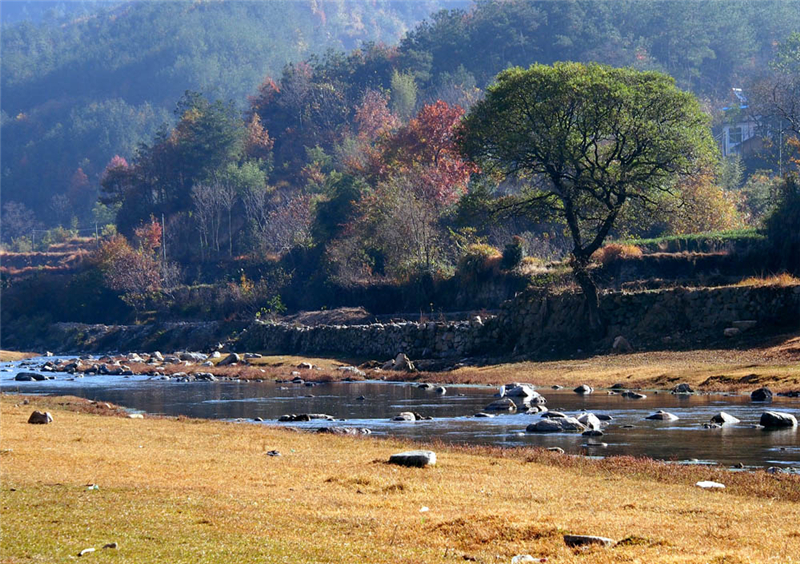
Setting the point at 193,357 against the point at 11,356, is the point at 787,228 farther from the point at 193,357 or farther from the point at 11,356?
the point at 11,356

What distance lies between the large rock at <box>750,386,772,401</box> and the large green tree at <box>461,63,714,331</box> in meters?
16.3

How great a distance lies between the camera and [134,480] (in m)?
16.9

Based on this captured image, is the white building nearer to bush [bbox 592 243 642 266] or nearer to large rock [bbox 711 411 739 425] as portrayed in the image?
bush [bbox 592 243 642 266]

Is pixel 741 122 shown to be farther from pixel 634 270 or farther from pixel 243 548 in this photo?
pixel 243 548

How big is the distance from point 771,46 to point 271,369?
10899 cm

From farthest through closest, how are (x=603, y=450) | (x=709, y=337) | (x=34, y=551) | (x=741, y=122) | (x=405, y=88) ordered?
(x=405, y=88)
(x=741, y=122)
(x=709, y=337)
(x=603, y=450)
(x=34, y=551)

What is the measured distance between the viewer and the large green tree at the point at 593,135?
46.1 m

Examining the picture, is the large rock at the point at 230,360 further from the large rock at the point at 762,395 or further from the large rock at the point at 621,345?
the large rock at the point at 762,395

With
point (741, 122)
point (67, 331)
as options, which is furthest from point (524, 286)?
point (741, 122)

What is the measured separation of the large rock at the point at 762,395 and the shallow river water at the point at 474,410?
311 mm

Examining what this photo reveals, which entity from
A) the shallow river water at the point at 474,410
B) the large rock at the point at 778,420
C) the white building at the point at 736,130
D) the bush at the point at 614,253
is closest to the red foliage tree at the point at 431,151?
the bush at the point at 614,253

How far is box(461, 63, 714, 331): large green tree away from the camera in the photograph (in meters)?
46.1

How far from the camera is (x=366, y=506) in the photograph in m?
14.7

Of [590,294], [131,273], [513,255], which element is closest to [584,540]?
[590,294]
